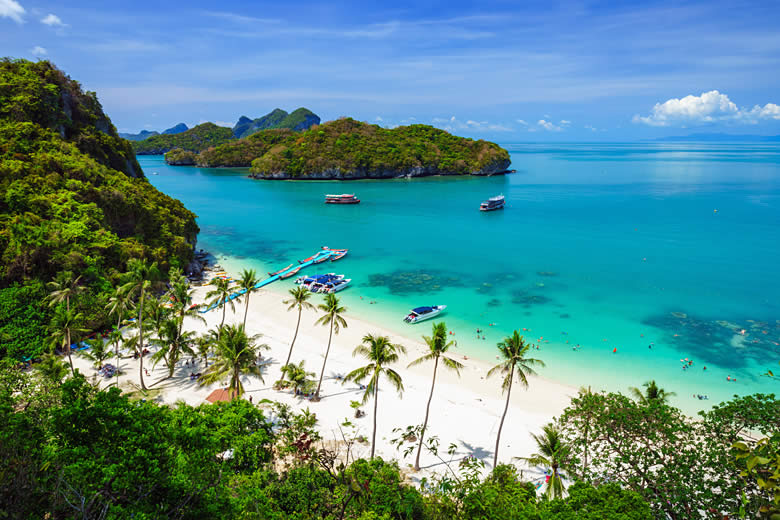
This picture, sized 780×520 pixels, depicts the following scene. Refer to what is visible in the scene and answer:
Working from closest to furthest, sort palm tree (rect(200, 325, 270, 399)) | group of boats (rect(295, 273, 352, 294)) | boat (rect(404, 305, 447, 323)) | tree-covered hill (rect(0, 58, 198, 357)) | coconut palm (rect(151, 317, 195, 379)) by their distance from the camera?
palm tree (rect(200, 325, 270, 399)), coconut palm (rect(151, 317, 195, 379)), tree-covered hill (rect(0, 58, 198, 357)), boat (rect(404, 305, 447, 323)), group of boats (rect(295, 273, 352, 294))

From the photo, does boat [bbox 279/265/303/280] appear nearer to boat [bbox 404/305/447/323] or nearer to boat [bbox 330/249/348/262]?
boat [bbox 330/249/348/262]

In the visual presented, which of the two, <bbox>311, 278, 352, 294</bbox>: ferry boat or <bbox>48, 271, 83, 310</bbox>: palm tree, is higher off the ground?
<bbox>48, 271, 83, 310</bbox>: palm tree

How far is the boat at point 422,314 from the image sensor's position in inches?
1615

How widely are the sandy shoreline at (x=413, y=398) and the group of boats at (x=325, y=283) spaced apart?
10965 millimetres

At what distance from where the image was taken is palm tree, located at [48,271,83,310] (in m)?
29.2

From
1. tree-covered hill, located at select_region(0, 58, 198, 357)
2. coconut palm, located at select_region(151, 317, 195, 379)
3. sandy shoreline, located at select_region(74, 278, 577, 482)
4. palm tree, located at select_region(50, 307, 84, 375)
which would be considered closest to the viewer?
sandy shoreline, located at select_region(74, 278, 577, 482)

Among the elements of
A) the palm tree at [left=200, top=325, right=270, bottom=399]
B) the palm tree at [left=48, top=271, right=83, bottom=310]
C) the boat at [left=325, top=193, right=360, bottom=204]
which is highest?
the boat at [left=325, top=193, right=360, bottom=204]

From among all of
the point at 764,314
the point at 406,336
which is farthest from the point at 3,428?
the point at 764,314

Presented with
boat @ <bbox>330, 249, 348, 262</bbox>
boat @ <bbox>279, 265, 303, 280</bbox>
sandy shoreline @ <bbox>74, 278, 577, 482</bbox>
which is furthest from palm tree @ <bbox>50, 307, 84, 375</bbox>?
boat @ <bbox>330, 249, 348, 262</bbox>

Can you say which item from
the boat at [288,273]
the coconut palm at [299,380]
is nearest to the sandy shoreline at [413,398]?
the coconut palm at [299,380]

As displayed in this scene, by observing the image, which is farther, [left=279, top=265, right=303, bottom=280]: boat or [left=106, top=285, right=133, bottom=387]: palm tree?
[left=279, top=265, right=303, bottom=280]: boat

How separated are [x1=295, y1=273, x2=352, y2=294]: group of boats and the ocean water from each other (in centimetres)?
138

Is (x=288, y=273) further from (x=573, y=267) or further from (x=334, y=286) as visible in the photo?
(x=573, y=267)

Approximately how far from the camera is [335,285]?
4950 cm
